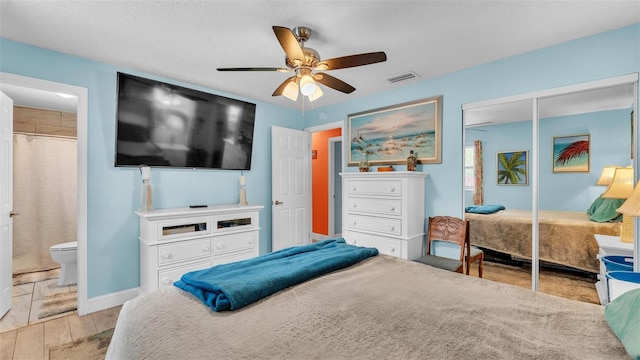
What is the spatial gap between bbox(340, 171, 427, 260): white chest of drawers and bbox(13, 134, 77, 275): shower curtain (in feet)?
13.1

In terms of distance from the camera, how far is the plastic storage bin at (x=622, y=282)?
1.60 m

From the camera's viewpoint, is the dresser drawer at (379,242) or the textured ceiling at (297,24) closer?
the textured ceiling at (297,24)

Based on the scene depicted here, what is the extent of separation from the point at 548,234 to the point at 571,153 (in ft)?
2.46

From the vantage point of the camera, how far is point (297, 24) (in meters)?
2.14

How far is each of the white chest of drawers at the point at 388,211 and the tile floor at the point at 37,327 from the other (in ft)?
8.84

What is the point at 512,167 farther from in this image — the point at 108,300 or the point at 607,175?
the point at 108,300

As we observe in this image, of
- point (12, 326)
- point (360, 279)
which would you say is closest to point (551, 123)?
point (360, 279)

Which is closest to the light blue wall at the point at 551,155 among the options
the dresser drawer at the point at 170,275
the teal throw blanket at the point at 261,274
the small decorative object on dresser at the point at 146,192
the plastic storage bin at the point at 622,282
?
the plastic storage bin at the point at 622,282

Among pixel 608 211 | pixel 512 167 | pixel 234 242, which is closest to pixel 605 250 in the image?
pixel 608 211

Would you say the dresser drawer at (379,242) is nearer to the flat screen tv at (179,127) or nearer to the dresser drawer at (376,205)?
the dresser drawer at (376,205)

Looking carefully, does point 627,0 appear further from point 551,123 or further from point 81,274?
point 81,274

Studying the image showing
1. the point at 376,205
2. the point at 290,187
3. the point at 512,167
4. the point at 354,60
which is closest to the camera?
the point at 354,60

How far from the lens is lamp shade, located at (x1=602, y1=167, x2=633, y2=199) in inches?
85.5

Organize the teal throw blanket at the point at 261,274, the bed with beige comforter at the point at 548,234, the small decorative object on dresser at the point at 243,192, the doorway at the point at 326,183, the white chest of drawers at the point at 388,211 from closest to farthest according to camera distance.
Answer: the teal throw blanket at the point at 261,274
the bed with beige comforter at the point at 548,234
the white chest of drawers at the point at 388,211
the small decorative object on dresser at the point at 243,192
the doorway at the point at 326,183
